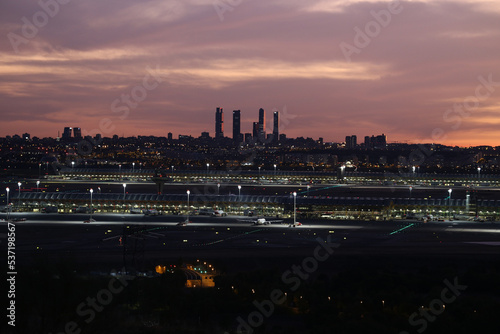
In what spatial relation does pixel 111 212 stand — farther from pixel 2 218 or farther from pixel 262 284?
pixel 262 284

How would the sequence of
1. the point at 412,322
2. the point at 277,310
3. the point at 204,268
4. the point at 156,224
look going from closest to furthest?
the point at 412,322
the point at 277,310
the point at 204,268
the point at 156,224

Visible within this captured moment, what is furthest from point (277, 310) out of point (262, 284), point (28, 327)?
point (28, 327)

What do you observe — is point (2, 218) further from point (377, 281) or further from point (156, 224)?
point (377, 281)

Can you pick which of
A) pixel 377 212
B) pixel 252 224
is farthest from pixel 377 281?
pixel 377 212

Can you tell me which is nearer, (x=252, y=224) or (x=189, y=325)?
(x=189, y=325)

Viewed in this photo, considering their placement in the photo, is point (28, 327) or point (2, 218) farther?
point (2, 218)

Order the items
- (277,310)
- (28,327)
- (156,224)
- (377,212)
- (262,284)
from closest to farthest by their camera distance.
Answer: (28,327), (277,310), (262,284), (156,224), (377,212)

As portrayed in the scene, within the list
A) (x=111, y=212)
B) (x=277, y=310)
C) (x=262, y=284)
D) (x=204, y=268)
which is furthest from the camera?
(x=111, y=212)

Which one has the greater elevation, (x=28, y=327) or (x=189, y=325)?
(x=28, y=327)

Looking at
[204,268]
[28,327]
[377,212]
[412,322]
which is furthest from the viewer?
[377,212]
